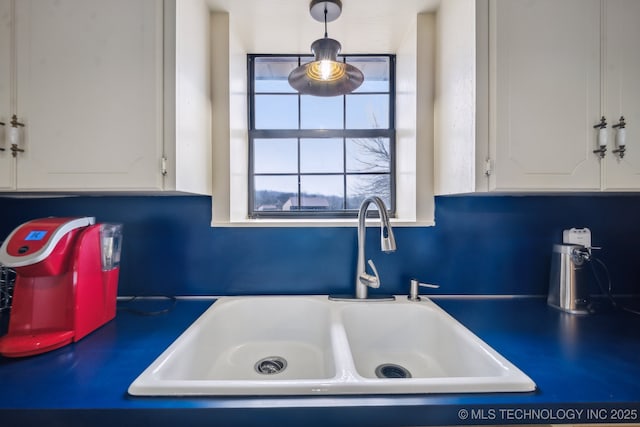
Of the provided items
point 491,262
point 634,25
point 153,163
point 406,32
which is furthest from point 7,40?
point 634,25

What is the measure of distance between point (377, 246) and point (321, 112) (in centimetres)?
85

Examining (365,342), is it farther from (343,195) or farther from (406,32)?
(406,32)

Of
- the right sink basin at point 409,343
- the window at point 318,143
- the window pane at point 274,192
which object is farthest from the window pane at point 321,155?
the right sink basin at point 409,343

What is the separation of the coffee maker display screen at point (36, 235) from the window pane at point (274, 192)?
33.4 inches

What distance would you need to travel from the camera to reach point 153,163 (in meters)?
0.91

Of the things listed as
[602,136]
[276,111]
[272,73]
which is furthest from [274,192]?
[602,136]

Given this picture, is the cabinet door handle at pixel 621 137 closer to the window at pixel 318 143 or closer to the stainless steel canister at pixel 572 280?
the stainless steel canister at pixel 572 280

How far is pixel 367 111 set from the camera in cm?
156

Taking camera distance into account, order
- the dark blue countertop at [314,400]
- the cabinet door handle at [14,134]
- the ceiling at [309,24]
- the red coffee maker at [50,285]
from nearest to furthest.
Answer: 1. the dark blue countertop at [314,400]
2. the red coffee maker at [50,285]
3. the cabinet door handle at [14,134]
4. the ceiling at [309,24]

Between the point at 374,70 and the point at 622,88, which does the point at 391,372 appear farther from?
the point at 374,70

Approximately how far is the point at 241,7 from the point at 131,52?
0.55 metres

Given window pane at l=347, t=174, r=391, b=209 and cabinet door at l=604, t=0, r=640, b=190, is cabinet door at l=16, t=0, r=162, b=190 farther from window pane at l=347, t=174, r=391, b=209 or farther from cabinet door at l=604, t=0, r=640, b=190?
cabinet door at l=604, t=0, r=640, b=190

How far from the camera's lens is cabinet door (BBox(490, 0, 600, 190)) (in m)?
0.92

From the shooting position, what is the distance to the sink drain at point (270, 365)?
0.98m
